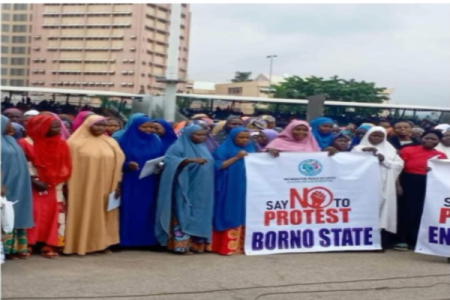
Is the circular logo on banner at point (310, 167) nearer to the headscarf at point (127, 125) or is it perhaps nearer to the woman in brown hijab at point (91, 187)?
the headscarf at point (127, 125)

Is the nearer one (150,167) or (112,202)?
(112,202)

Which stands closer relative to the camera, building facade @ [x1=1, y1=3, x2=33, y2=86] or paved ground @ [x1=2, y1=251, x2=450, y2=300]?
paved ground @ [x1=2, y1=251, x2=450, y2=300]

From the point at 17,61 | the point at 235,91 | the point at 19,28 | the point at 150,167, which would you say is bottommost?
the point at 150,167

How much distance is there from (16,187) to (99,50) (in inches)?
2736

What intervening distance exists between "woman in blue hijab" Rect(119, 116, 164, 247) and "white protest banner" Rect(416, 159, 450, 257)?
111 inches

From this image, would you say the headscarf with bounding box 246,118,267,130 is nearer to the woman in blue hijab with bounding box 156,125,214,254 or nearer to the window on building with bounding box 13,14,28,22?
the woman in blue hijab with bounding box 156,125,214,254

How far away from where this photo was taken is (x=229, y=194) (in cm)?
679

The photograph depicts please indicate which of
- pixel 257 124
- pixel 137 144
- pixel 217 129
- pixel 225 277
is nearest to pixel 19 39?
pixel 257 124

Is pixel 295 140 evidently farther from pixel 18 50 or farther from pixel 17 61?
pixel 17 61

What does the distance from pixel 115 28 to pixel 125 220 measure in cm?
6688

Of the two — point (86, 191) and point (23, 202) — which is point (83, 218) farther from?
point (23, 202)

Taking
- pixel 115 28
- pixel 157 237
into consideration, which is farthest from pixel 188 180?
pixel 115 28

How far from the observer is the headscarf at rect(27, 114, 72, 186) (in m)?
6.04

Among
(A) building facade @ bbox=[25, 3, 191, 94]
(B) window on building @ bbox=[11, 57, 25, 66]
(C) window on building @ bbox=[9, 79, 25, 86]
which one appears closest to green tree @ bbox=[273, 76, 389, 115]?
(A) building facade @ bbox=[25, 3, 191, 94]
